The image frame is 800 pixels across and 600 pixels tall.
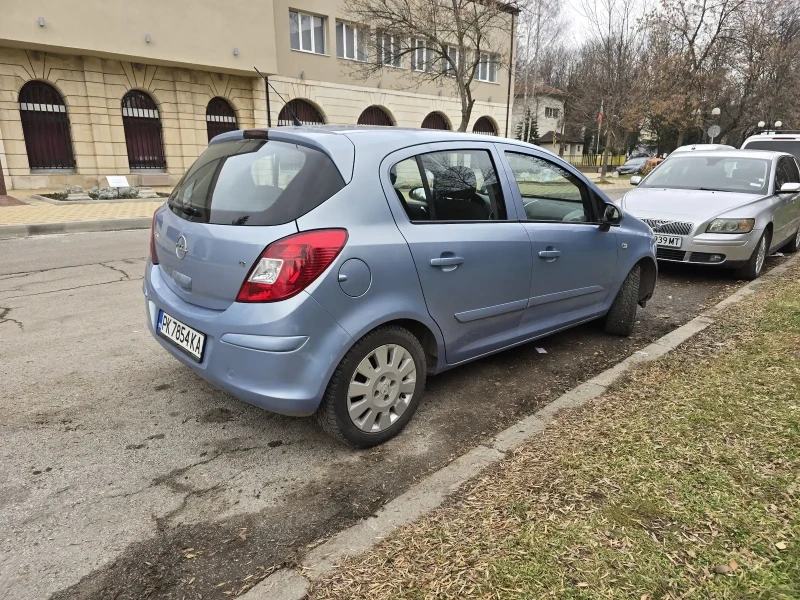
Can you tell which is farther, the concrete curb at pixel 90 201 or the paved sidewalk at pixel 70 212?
the concrete curb at pixel 90 201

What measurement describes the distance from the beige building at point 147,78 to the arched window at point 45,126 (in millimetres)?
33

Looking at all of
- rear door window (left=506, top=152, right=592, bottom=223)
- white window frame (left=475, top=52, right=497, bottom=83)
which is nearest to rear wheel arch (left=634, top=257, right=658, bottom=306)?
rear door window (left=506, top=152, right=592, bottom=223)

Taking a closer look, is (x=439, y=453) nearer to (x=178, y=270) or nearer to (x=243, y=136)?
(x=178, y=270)

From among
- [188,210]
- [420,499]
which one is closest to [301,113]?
[188,210]

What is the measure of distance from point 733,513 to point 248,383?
7.17ft

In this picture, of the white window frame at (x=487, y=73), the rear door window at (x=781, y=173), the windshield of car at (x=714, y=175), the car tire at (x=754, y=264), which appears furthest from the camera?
the white window frame at (x=487, y=73)

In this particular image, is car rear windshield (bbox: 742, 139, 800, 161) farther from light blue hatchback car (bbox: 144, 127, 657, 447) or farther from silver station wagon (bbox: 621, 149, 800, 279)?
light blue hatchback car (bbox: 144, 127, 657, 447)

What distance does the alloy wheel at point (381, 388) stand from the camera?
2.84m

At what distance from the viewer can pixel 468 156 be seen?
342 centimetres

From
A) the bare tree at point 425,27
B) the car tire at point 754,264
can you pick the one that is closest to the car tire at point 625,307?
the car tire at point 754,264

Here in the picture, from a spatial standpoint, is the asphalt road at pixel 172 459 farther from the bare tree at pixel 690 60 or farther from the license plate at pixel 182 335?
the bare tree at pixel 690 60

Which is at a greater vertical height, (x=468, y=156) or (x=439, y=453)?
(x=468, y=156)

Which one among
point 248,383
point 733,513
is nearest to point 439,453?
point 248,383

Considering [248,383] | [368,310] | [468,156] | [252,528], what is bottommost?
[252,528]
